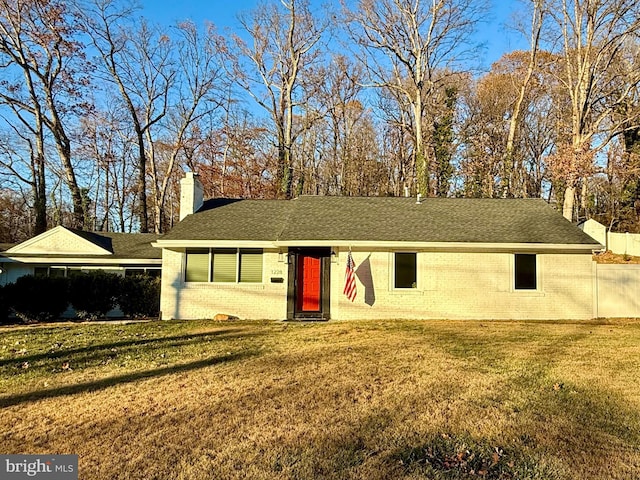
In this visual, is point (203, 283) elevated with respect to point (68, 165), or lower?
lower

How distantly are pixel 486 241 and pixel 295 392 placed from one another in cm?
879

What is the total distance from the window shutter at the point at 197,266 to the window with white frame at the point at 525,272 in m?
9.33

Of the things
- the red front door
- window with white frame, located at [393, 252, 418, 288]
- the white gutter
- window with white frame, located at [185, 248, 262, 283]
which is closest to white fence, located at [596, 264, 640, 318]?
the white gutter

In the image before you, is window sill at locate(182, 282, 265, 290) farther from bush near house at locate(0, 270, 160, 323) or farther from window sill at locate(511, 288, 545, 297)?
window sill at locate(511, 288, 545, 297)

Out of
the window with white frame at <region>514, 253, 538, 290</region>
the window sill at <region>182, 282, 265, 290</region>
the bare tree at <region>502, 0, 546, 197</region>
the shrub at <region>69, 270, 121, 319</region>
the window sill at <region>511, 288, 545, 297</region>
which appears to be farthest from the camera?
the bare tree at <region>502, 0, 546, 197</region>

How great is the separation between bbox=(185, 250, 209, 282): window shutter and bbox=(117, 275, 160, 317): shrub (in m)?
1.82

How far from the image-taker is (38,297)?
13070 mm

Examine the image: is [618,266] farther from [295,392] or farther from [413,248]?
[295,392]

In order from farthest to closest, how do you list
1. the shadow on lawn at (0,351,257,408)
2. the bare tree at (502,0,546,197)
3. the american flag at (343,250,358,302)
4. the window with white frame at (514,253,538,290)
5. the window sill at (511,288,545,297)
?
the bare tree at (502,0,546,197) < the window with white frame at (514,253,538,290) < the window sill at (511,288,545,297) < the american flag at (343,250,358,302) < the shadow on lawn at (0,351,257,408)

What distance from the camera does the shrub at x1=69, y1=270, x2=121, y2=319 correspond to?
13.4 meters

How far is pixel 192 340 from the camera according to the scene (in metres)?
9.38

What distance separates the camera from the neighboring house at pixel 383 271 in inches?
495

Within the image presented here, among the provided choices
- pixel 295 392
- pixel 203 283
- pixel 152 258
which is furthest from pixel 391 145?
pixel 295 392

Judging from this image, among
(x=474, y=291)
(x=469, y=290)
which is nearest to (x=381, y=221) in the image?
(x=469, y=290)
